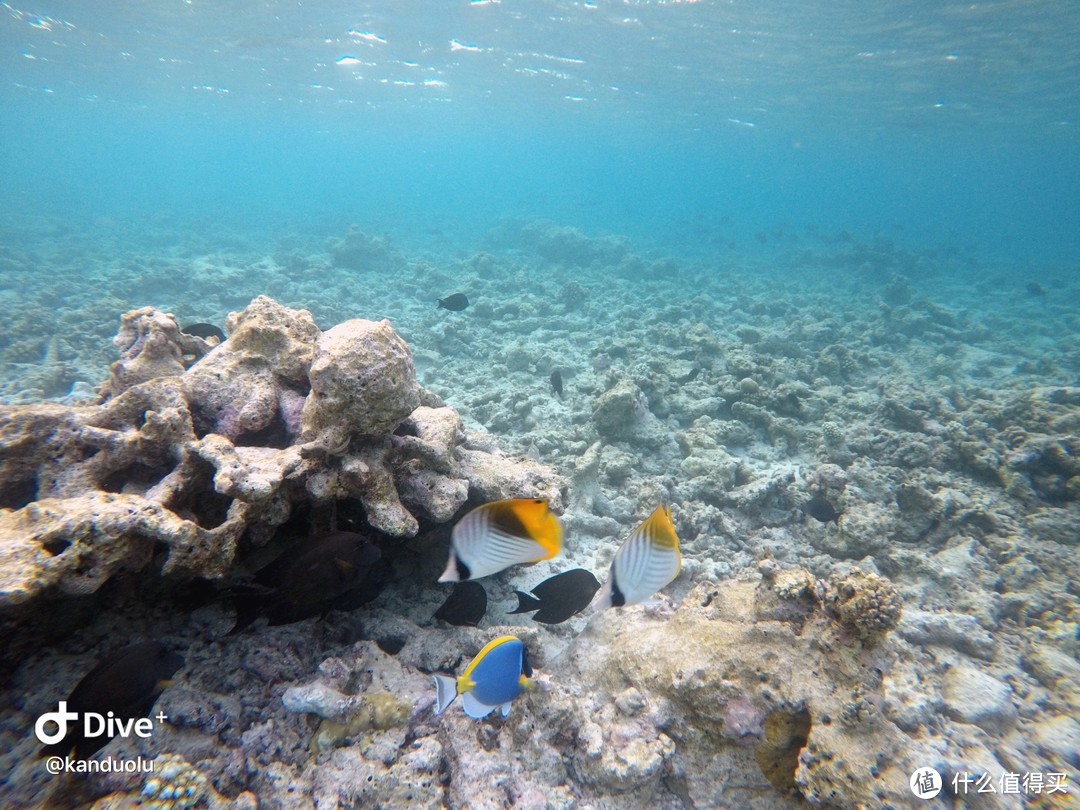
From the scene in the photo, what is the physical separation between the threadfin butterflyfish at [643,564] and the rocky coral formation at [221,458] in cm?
125

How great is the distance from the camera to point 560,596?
10.4 ft

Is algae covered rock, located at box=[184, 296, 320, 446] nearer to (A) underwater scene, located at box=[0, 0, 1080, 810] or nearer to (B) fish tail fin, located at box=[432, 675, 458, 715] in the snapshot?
(A) underwater scene, located at box=[0, 0, 1080, 810]

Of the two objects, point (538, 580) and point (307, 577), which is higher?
point (307, 577)

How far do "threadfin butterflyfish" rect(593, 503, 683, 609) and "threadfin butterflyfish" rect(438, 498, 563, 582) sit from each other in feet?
1.09

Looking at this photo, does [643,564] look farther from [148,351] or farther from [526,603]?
[148,351]

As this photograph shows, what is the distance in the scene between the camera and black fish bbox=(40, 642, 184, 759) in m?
1.89

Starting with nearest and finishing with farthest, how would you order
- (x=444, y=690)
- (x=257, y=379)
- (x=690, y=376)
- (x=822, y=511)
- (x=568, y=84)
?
(x=444, y=690) → (x=257, y=379) → (x=822, y=511) → (x=690, y=376) → (x=568, y=84)

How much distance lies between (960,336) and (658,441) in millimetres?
15527

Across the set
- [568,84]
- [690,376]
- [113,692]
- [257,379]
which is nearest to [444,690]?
[113,692]

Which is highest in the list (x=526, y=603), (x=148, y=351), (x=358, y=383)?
(x=358, y=383)

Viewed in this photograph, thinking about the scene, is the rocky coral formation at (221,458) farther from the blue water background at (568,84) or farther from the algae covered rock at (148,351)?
the blue water background at (568,84)

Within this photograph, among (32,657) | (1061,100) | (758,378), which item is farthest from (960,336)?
(1061,100)

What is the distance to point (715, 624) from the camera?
114 inches

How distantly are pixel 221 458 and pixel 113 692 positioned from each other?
3.52ft
